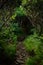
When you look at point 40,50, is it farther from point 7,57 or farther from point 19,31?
point 19,31

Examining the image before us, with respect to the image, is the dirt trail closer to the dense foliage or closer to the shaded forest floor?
the shaded forest floor

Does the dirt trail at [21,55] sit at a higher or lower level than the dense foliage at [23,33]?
lower

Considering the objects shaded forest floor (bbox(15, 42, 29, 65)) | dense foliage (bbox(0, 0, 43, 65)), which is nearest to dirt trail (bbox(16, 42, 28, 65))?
shaded forest floor (bbox(15, 42, 29, 65))

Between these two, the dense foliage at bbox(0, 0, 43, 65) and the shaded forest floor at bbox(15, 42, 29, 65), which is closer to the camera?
the dense foliage at bbox(0, 0, 43, 65)

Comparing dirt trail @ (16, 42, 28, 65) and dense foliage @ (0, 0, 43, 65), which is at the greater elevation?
dense foliage @ (0, 0, 43, 65)

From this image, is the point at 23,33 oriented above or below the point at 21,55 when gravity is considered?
above

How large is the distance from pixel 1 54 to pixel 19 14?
24.6ft

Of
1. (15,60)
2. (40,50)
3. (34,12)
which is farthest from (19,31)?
(40,50)

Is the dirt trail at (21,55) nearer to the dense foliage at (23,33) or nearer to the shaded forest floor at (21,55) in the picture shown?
the shaded forest floor at (21,55)

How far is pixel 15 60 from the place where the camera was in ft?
27.4

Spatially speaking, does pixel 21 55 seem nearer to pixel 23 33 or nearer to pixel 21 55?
A: pixel 21 55

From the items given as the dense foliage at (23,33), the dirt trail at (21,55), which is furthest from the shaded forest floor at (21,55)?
the dense foliage at (23,33)

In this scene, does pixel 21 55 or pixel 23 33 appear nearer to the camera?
pixel 21 55

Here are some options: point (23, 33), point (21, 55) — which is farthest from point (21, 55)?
point (23, 33)
